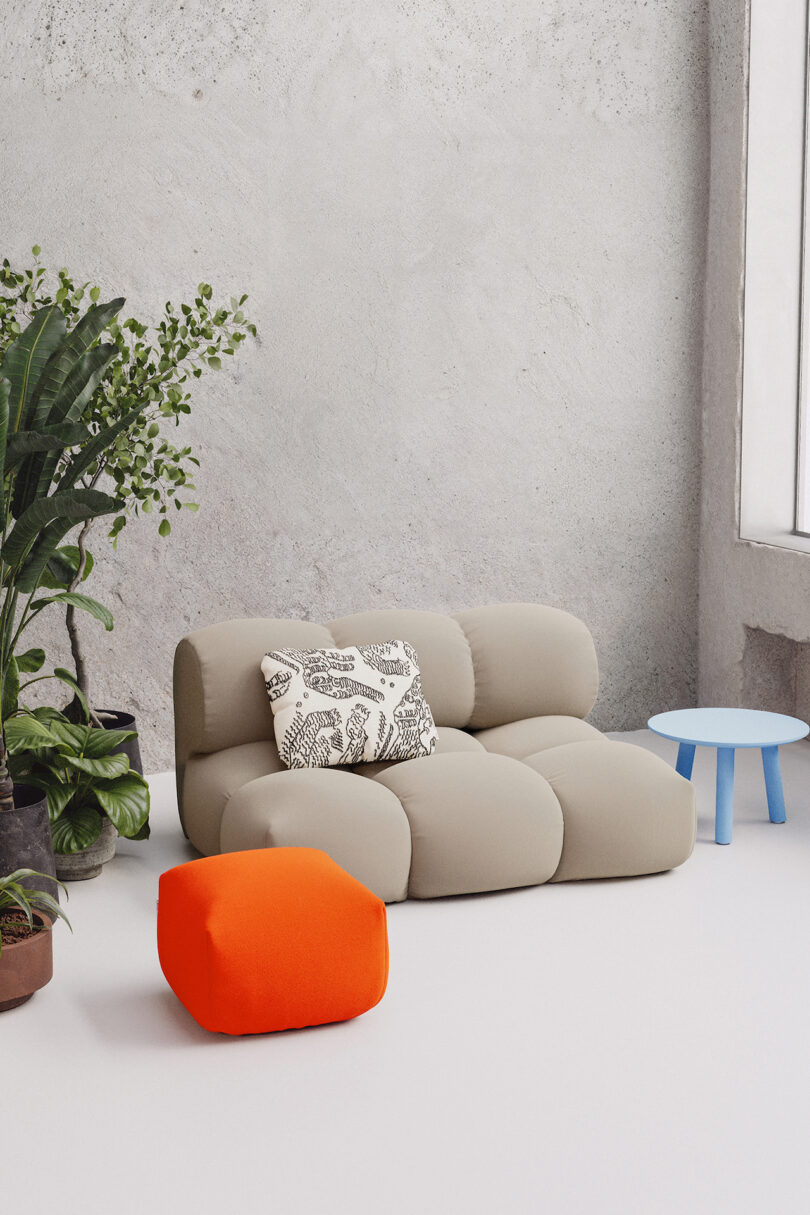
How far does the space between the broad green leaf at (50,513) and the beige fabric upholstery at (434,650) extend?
1.24 meters

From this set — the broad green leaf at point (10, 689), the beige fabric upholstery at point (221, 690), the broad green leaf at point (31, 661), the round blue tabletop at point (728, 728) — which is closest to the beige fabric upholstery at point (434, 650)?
the beige fabric upholstery at point (221, 690)

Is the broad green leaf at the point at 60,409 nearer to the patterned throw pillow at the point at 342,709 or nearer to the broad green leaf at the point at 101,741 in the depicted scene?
the broad green leaf at the point at 101,741

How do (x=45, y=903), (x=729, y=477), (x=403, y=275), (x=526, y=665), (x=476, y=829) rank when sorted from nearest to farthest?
(x=45, y=903)
(x=476, y=829)
(x=526, y=665)
(x=403, y=275)
(x=729, y=477)

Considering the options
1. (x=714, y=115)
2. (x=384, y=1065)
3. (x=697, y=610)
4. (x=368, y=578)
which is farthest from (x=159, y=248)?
(x=384, y=1065)

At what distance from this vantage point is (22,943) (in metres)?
2.95

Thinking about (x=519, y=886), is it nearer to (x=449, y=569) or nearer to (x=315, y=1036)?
(x=315, y=1036)

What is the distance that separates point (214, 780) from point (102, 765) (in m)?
0.36

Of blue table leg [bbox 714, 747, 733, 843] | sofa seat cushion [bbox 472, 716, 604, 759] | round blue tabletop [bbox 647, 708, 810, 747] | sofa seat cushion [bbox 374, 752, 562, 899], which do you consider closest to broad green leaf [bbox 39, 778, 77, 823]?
sofa seat cushion [bbox 374, 752, 562, 899]

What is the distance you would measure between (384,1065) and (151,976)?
2.50 ft

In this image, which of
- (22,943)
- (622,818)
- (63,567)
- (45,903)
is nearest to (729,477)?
(622,818)

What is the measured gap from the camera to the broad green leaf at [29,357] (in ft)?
10.8

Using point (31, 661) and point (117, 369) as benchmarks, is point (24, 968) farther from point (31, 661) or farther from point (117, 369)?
point (117, 369)

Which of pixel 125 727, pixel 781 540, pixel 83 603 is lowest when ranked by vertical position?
pixel 125 727

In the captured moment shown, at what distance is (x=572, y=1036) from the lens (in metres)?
2.84
